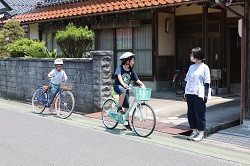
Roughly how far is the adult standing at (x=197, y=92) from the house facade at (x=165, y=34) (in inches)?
206

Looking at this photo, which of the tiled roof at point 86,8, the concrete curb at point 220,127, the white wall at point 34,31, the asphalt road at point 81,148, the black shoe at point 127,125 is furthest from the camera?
the white wall at point 34,31

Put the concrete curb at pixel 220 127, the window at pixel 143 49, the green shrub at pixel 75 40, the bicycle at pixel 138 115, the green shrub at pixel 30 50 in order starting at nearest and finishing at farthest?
the bicycle at pixel 138 115 → the concrete curb at pixel 220 127 → the green shrub at pixel 75 40 → the green shrub at pixel 30 50 → the window at pixel 143 49

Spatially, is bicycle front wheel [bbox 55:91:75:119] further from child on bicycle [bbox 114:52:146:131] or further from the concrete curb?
the concrete curb

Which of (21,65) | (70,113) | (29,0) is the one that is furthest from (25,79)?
(29,0)

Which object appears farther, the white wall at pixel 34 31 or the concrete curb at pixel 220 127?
the white wall at pixel 34 31

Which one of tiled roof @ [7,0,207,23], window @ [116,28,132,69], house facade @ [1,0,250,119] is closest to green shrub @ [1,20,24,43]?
tiled roof @ [7,0,207,23]

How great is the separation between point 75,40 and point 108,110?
4.64 metres

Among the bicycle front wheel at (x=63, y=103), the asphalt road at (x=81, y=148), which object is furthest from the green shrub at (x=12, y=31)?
the asphalt road at (x=81, y=148)

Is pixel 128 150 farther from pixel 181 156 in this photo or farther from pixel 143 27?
pixel 143 27

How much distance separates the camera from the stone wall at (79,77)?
11.5 meters

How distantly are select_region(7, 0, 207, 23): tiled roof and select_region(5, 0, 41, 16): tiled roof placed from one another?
1392 mm

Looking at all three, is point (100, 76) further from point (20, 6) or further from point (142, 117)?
point (20, 6)

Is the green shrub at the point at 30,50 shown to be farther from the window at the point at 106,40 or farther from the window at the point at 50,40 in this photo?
the window at the point at 50,40

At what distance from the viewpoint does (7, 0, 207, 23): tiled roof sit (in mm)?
14242
